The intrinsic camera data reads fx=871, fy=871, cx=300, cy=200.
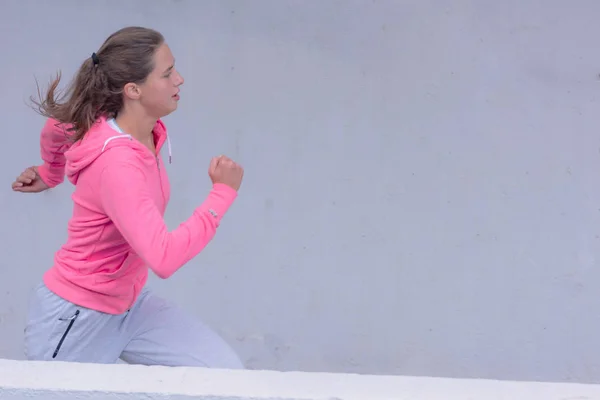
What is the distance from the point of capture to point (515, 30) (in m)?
3.50

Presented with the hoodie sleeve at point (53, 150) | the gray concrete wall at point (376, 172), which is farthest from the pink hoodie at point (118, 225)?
the gray concrete wall at point (376, 172)

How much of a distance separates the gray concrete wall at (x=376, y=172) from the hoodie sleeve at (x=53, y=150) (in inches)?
47.6

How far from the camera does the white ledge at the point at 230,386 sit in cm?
161

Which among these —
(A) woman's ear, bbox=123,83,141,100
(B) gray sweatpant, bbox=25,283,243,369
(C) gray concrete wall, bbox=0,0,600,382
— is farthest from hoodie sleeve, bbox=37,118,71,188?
(C) gray concrete wall, bbox=0,0,600,382

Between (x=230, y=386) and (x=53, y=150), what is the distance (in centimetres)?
106

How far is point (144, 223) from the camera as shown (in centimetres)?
188

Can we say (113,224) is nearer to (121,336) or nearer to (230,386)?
(121,336)

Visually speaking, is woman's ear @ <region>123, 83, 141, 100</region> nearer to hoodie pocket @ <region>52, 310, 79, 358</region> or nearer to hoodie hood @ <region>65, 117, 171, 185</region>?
hoodie hood @ <region>65, 117, 171, 185</region>

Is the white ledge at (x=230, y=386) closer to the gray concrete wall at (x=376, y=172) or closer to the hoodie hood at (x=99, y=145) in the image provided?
the hoodie hood at (x=99, y=145)

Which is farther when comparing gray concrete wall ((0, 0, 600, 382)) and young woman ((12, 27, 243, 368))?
gray concrete wall ((0, 0, 600, 382))

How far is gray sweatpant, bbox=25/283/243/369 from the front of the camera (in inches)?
82.7

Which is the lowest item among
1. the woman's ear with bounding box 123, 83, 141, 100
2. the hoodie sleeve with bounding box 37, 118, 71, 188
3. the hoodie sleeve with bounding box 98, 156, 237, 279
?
the hoodie sleeve with bounding box 37, 118, 71, 188

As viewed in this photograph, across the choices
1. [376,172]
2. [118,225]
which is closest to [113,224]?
[118,225]

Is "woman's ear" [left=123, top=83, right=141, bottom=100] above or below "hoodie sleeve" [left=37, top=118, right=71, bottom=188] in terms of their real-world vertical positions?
above
